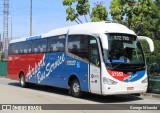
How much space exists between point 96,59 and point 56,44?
4.08m

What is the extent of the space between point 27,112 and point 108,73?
3914mm

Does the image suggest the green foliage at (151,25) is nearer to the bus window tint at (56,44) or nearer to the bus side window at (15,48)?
the bus side window at (15,48)

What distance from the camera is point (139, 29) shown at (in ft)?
105

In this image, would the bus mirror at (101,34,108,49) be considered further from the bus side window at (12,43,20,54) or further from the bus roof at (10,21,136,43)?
the bus side window at (12,43,20,54)

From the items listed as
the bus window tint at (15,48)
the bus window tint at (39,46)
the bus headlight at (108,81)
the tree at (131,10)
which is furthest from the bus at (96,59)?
the tree at (131,10)

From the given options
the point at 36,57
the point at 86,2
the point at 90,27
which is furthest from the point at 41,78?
the point at 86,2

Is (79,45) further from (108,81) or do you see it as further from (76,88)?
(108,81)

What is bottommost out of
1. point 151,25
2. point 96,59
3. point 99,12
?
point 96,59

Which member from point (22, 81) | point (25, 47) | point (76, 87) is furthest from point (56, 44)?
Answer: point (22, 81)

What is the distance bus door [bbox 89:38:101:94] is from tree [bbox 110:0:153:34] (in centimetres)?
1300

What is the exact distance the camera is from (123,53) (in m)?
14.7

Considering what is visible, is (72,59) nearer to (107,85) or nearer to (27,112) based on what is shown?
(107,85)

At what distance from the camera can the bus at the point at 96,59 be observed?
14.3 meters

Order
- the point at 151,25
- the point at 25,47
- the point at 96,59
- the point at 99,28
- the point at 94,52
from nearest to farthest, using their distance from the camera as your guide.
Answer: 1. the point at 96,59
2. the point at 94,52
3. the point at 99,28
4. the point at 25,47
5. the point at 151,25
